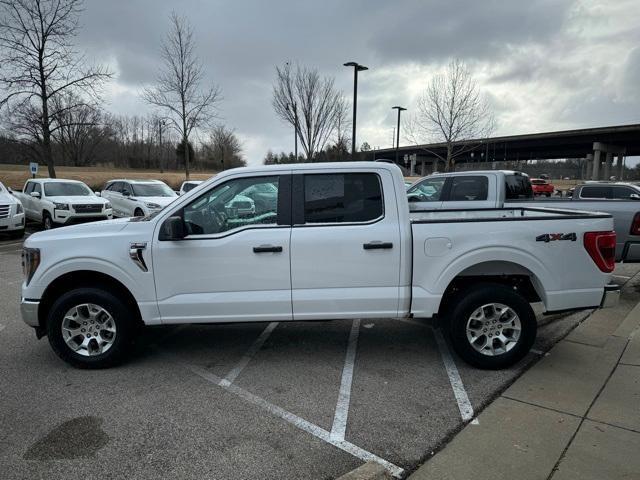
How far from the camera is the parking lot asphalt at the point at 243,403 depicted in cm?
294

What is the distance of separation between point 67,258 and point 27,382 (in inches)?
45.3

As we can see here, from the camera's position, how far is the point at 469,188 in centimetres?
899

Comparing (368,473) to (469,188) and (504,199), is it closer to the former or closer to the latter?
(504,199)

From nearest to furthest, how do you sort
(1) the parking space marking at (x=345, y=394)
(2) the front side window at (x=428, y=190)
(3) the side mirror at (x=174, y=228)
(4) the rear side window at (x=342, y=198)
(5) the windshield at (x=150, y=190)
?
(1) the parking space marking at (x=345, y=394) < (3) the side mirror at (x=174, y=228) < (4) the rear side window at (x=342, y=198) < (2) the front side window at (x=428, y=190) < (5) the windshield at (x=150, y=190)

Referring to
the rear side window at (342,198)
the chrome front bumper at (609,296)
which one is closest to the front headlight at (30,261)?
the rear side window at (342,198)

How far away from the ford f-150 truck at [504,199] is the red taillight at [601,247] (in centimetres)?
311

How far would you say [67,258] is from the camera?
164 inches

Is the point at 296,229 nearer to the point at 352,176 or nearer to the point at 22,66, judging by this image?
the point at 352,176

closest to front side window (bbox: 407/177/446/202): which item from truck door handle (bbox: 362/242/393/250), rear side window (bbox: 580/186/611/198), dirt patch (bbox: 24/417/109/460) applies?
truck door handle (bbox: 362/242/393/250)

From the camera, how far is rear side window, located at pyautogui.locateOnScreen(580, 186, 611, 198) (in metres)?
12.1

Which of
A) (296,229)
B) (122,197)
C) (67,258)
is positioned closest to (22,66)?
(122,197)

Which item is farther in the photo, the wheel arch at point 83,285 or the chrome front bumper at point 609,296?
the wheel arch at point 83,285

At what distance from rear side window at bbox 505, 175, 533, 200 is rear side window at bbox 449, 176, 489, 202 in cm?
42

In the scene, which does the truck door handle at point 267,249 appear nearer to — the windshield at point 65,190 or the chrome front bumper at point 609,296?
the chrome front bumper at point 609,296
